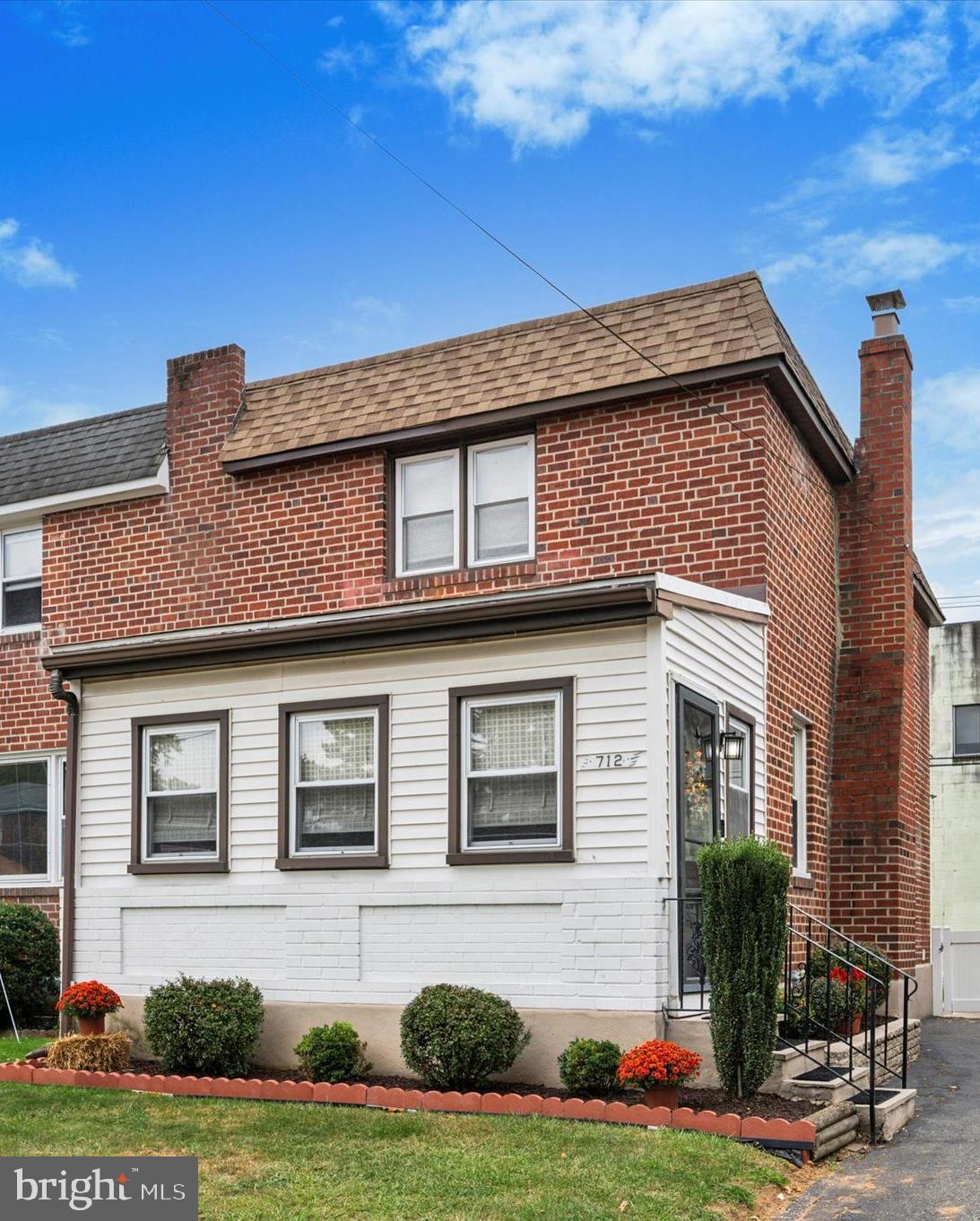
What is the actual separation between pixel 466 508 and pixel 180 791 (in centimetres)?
446

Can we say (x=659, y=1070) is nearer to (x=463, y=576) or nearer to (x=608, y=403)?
→ (x=463, y=576)

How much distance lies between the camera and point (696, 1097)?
1048 cm

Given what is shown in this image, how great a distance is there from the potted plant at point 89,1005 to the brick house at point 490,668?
50 cm

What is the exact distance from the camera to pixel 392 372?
16875 millimetres

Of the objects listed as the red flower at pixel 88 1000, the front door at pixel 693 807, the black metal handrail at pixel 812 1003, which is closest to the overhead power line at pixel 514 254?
the front door at pixel 693 807

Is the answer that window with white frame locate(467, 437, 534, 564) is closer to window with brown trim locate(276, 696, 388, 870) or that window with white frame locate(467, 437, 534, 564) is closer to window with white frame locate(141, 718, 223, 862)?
window with brown trim locate(276, 696, 388, 870)

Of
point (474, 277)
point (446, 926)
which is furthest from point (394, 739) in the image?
point (474, 277)

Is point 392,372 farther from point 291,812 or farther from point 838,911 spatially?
point 838,911

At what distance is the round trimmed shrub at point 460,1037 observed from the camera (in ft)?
35.3

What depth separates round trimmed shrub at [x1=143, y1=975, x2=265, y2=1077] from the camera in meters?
11.8

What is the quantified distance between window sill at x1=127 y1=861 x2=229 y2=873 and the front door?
4155 millimetres

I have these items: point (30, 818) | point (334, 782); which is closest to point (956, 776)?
point (30, 818)

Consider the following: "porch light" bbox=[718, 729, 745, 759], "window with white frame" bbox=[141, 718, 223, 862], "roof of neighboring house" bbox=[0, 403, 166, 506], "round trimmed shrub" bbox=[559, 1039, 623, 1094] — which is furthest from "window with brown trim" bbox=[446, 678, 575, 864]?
"roof of neighboring house" bbox=[0, 403, 166, 506]

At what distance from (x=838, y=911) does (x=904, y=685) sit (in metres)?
2.69
